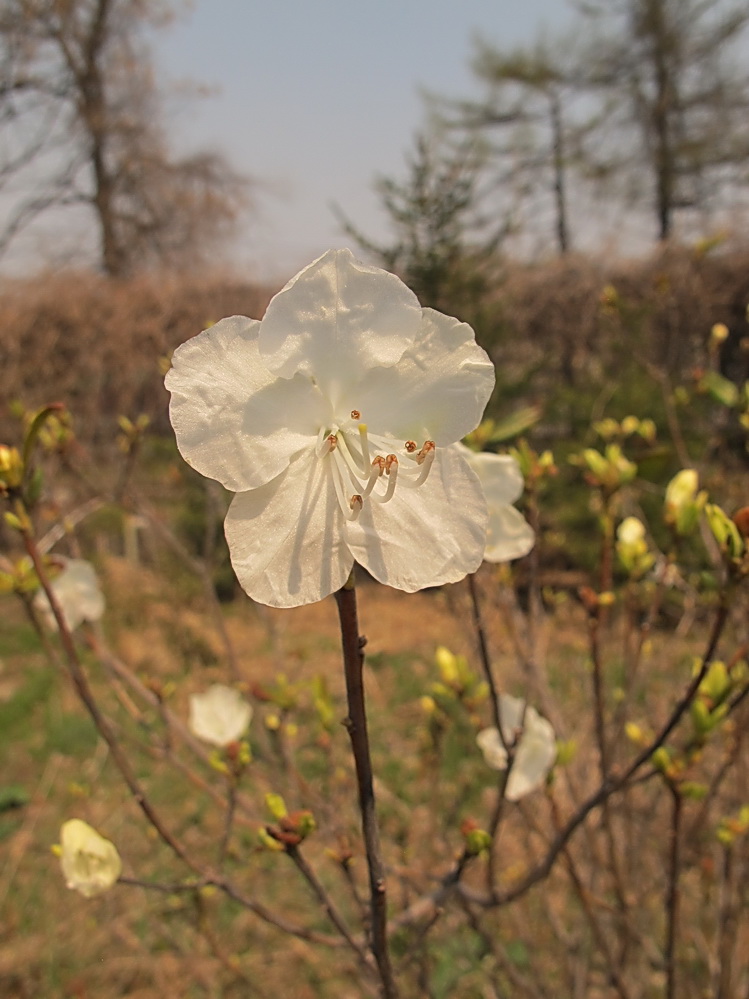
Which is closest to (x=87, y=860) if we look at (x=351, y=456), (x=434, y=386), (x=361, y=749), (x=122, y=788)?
(x=361, y=749)

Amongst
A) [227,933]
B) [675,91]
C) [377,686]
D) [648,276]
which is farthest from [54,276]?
[675,91]

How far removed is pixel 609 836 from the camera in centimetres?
148

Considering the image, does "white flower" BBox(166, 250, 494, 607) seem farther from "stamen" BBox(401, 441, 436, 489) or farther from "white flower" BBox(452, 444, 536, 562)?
"white flower" BBox(452, 444, 536, 562)

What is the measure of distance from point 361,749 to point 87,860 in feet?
2.42

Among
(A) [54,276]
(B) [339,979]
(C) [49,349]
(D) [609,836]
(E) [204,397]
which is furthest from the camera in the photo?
(A) [54,276]

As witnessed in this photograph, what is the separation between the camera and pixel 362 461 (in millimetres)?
751

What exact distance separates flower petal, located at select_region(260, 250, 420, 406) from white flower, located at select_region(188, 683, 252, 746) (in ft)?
4.84

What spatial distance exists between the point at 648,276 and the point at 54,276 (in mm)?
6624

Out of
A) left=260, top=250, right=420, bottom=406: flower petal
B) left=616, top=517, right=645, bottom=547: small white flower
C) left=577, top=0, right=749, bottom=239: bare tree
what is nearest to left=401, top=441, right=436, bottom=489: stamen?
left=260, top=250, right=420, bottom=406: flower petal

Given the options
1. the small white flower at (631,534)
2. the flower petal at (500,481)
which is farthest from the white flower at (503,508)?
the small white flower at (631,534)

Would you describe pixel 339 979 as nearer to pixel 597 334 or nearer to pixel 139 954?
pixel 139 954

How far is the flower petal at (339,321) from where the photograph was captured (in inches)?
27.5

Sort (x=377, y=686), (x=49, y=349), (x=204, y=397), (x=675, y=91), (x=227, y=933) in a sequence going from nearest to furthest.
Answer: (x=204, y=397)
(x=227, y=933)
(x=377, y=686)
(x=49, y=349)
(x=675, y=91)

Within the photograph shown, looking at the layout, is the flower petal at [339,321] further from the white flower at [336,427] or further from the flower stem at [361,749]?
the flower stem at [361,749]
